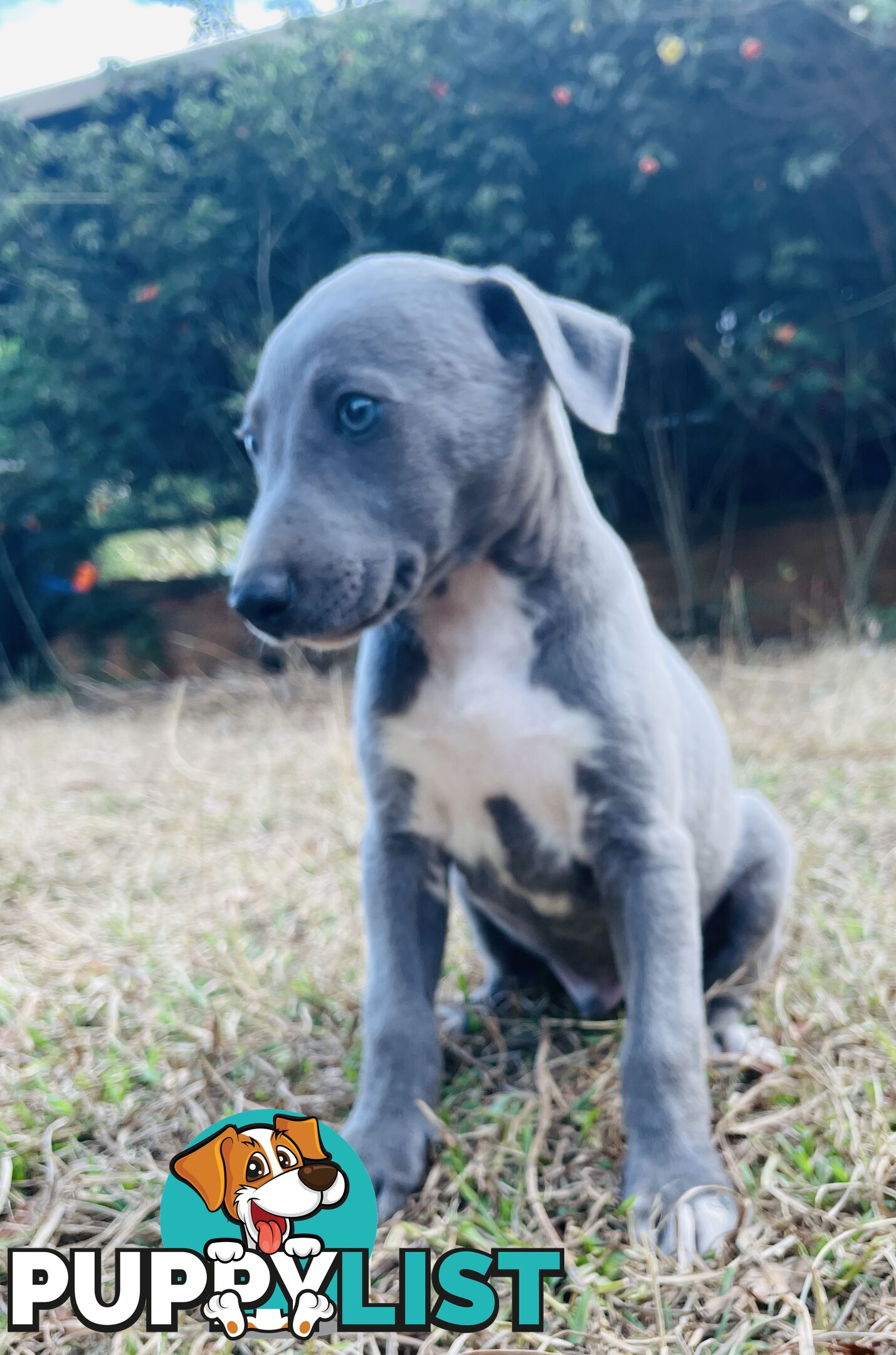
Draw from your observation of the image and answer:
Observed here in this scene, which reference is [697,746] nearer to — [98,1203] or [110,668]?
[98,1203]

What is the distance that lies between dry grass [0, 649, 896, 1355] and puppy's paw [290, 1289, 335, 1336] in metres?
0.06

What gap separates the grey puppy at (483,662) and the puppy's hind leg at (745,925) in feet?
0.34

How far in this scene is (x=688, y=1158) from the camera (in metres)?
1.36

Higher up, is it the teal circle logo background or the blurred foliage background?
the blurred foliage background

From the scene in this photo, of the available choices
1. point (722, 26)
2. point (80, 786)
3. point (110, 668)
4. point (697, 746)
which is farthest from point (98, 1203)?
point (110, 668)

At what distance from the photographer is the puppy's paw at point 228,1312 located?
3.48ft

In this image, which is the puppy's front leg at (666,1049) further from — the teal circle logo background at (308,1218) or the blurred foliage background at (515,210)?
the blurred foliage background at (515,210)

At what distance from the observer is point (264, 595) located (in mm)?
1306

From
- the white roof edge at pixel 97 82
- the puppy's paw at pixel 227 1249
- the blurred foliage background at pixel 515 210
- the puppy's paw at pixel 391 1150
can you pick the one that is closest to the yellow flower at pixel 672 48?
the blurred foliage background at pixel 515 210

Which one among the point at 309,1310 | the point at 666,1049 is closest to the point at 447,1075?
the point at 666,1049

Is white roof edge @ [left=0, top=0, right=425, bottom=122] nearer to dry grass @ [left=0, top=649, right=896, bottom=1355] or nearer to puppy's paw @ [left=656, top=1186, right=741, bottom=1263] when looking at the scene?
dry grass @ [left=0, top=649, right=896, bottom=1355]

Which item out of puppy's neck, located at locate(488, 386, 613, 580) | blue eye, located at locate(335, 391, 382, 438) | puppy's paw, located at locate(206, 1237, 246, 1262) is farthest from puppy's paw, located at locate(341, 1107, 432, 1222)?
blue eye, located at locate(335, 391, 382, 438)

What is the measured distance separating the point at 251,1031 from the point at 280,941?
0.56 meters

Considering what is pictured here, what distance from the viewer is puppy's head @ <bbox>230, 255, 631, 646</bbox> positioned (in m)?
1.34
